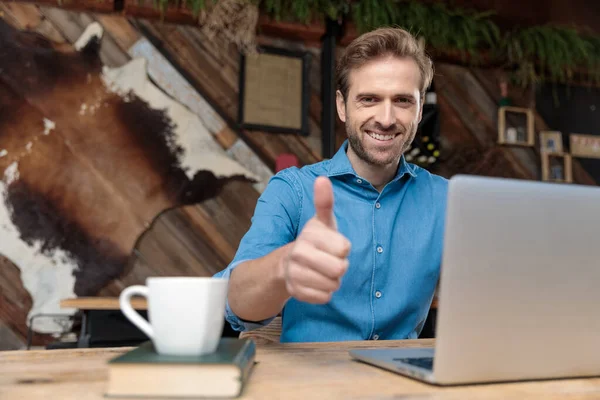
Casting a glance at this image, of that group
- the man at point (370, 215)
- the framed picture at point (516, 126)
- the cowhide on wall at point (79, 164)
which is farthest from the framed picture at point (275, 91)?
the man at point (370, 215)

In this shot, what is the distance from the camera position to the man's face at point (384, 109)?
1.61 m

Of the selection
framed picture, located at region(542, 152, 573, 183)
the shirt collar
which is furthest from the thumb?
framed picture, located at region(542, 152, 573, 183)

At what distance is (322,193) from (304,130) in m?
2.90

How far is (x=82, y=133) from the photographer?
125 inches

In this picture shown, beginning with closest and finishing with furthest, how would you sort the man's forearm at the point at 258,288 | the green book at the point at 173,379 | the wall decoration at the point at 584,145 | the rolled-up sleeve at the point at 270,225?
the green book at the point at 173,379 → the man's forearm at the point at 258,288 → the rolled-up sleeve at the point at 270,225 → the wall decoration at the point at 584,145

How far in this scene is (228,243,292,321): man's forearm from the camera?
1.00 metres

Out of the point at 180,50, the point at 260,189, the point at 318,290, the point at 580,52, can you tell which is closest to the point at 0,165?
the point at 180,50

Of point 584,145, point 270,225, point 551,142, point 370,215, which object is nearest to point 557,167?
point 551,142

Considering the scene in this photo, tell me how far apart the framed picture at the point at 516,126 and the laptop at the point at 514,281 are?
3610 mm

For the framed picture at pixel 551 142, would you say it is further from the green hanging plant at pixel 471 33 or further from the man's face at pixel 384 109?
the man's face at pixel 384 109

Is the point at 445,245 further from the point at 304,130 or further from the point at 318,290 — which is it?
the point at 304,130

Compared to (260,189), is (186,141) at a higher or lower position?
higher

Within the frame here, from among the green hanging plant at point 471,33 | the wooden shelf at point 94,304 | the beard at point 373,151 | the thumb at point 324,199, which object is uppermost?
the green hanging plant at point 471,33

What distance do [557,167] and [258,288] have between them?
3.73 meters
